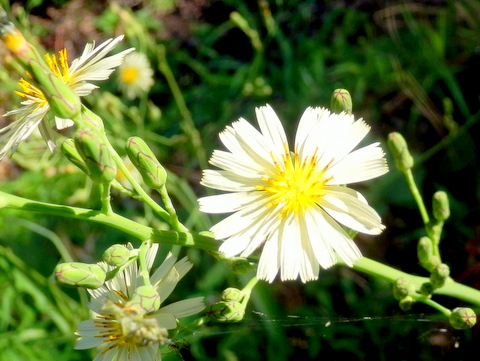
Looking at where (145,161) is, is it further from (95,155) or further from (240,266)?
(240,266)

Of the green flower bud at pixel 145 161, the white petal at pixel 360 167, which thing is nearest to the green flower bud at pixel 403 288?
the white petal at pixel 360 167

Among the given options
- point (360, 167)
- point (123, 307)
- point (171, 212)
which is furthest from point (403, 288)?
point (123, 307)

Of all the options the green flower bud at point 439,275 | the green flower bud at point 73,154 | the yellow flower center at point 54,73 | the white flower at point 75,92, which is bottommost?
the green flower bud at point 439,275

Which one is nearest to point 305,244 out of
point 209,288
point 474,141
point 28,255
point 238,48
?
point 209,288

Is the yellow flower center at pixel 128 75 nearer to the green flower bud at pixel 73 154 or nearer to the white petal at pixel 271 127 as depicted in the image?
the white petal at pixel 271 127

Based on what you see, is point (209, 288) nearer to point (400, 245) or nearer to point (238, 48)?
point (400, 245)

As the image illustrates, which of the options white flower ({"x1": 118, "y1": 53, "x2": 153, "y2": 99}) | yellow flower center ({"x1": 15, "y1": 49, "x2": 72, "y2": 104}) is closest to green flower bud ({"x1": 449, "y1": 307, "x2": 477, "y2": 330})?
yellow flower center ({"x1": 15, "y1": 49, "x2": 72, "y2": 104})

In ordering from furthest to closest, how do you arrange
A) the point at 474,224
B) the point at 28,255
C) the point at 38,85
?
1. the point at 28,255
2. the point at 474,224
3. the point at 38,85
